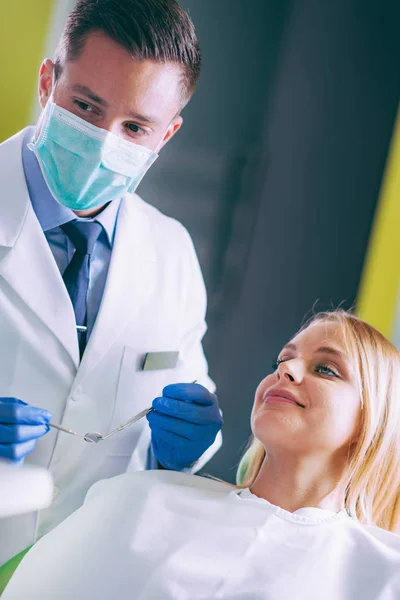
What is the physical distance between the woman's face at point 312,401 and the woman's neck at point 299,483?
0.14 feet

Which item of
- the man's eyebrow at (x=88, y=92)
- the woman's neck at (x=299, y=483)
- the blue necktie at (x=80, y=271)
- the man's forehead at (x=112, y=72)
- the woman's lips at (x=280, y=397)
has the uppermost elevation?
the man's forehead at (x=112, y=72)

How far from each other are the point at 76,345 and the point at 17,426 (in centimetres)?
26

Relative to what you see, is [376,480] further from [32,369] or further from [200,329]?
[32,369]

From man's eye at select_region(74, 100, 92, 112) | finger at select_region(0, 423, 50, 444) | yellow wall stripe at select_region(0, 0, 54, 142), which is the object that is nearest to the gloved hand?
finger at select_region(0, 423, 50, 444)

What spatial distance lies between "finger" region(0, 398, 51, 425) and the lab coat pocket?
0.98 ft

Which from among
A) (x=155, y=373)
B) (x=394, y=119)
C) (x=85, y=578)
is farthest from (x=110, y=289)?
(x=394, y=119)

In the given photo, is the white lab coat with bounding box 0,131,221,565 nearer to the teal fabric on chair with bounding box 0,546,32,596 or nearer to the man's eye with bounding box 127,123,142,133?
the teal fabric on chair with bounding box 0,546,32,596

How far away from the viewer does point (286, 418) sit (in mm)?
1542

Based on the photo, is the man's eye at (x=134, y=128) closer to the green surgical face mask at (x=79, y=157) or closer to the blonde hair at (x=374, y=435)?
the green surgical face mask at (x=79, y=157)

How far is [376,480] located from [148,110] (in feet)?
3.56

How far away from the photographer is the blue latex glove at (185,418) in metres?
1.60

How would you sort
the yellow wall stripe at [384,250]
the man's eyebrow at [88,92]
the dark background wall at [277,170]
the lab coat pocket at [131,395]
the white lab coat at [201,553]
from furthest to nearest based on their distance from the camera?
the yellow wall stripe at [384,250]
the dark background wall at [277,170]
the lab coat pocket at [131,395]
the man's eyebrow at [88,92]
the white lab coat at [201,553]

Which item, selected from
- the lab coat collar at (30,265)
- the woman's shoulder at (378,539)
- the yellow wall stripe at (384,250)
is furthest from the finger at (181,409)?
the yellow wall stripe at (384,250)

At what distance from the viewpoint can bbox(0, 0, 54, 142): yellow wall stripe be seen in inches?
65.6
